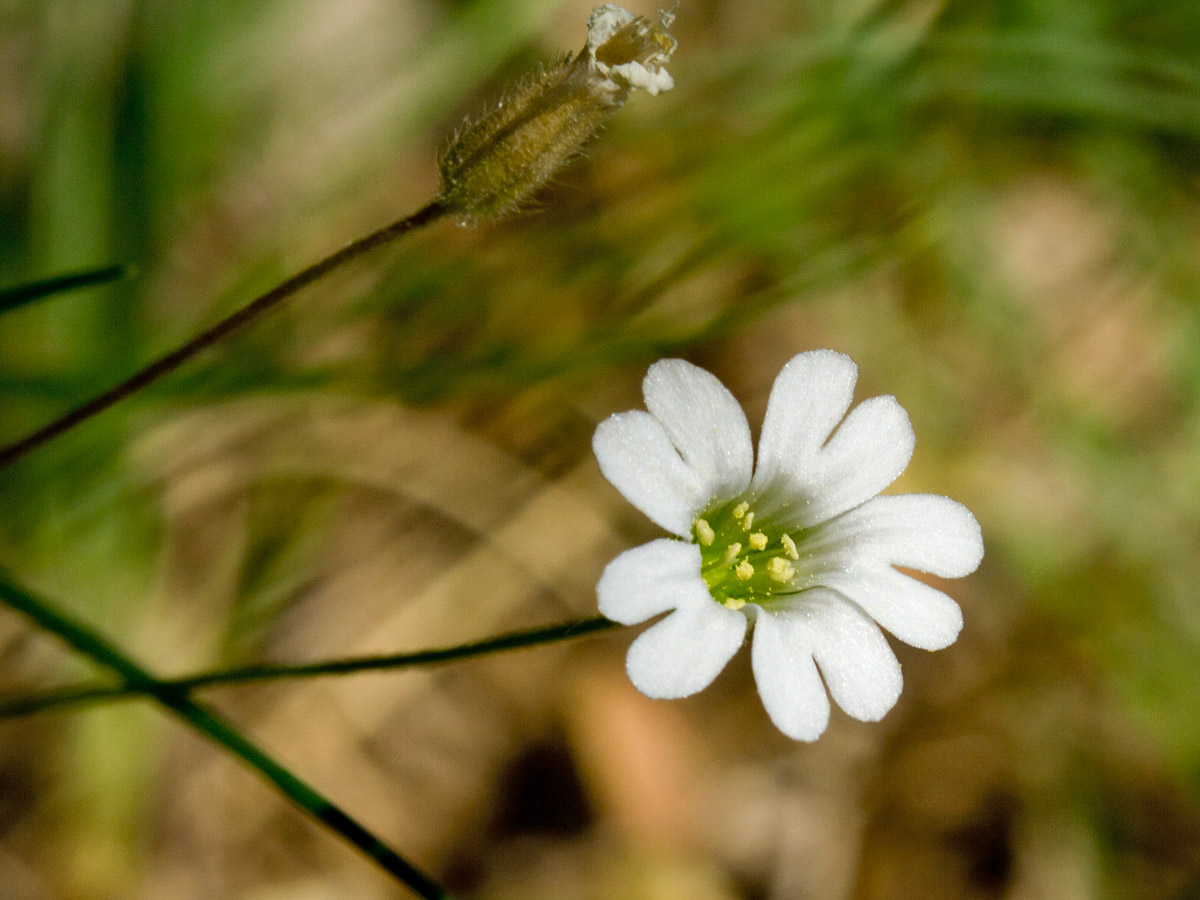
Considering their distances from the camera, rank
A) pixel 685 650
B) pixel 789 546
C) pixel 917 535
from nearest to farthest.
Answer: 1. pixel 685 650
2. pixel 917 535
3. pixel 789 546

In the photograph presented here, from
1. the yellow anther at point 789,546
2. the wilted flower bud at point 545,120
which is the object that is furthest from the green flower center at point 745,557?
the wilted flower bud at point 545,120

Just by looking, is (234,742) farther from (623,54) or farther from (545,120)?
(623,54)

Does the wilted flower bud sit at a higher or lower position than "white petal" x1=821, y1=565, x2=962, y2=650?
higher

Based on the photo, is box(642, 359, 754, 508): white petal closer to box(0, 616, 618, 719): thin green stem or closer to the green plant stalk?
box(0, 616, 618, 719): thin green stem

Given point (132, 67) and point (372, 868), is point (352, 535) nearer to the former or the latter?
point (372, 868)

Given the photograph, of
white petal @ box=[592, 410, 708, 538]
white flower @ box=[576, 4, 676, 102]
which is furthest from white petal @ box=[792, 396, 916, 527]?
white flower @ box=[576, 4, 676, 102]

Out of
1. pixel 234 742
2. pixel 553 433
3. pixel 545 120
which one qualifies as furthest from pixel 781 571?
pixel 553 433
